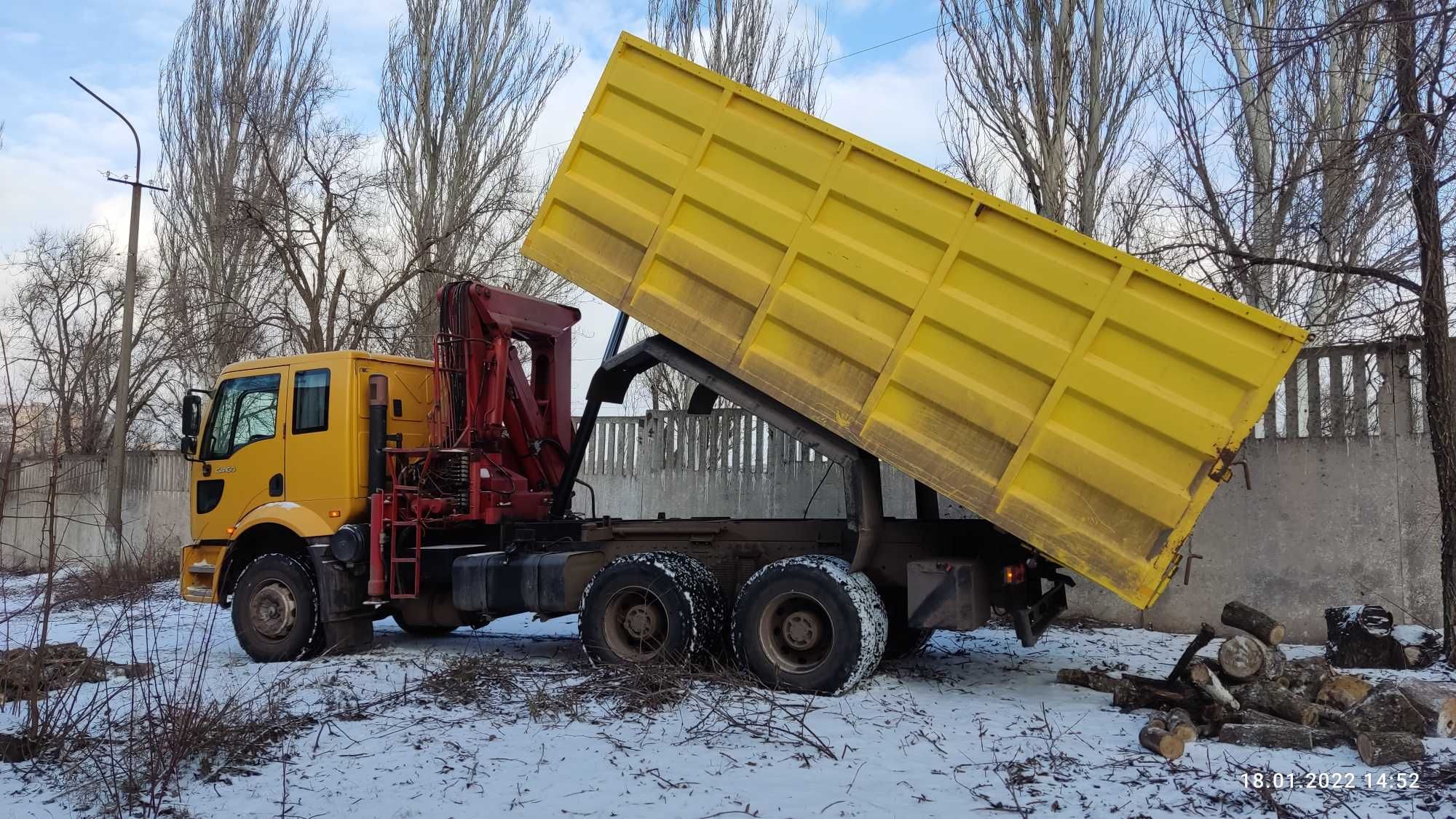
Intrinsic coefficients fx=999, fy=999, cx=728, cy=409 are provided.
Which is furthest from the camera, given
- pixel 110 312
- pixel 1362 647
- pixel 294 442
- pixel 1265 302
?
pixel 110 312

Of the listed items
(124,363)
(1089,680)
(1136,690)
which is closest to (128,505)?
(124,363)

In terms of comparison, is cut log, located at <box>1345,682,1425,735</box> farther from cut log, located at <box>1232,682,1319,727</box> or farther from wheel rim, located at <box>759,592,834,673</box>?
wheel rim, located at <box>759,592,834,673</box>

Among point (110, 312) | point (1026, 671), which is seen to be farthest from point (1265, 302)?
point (110, 312)

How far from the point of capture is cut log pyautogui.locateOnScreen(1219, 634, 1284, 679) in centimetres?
590

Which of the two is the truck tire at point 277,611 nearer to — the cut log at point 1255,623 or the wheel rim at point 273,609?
the wheel rim at point 273,609

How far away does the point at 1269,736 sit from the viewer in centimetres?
519

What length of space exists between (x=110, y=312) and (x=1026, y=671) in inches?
878

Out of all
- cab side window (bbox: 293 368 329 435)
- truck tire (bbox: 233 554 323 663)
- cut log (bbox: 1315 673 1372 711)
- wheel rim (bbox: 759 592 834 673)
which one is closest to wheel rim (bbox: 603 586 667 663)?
wheel rim (bbox: 759 592 834 673)

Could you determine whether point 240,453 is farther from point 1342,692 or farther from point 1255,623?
point 1342,692

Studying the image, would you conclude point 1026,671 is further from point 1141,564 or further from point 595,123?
point 595,123

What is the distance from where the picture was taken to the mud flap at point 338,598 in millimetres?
7988

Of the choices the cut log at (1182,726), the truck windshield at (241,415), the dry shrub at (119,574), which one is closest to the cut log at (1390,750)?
the cut log at (1182,726)

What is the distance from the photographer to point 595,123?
6.73 meters

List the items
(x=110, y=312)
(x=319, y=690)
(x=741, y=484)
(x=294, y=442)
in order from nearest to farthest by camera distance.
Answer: (x=319, y=690) → (x=294, y=442) → (x=741, y=484) → (x=110, y=312)
